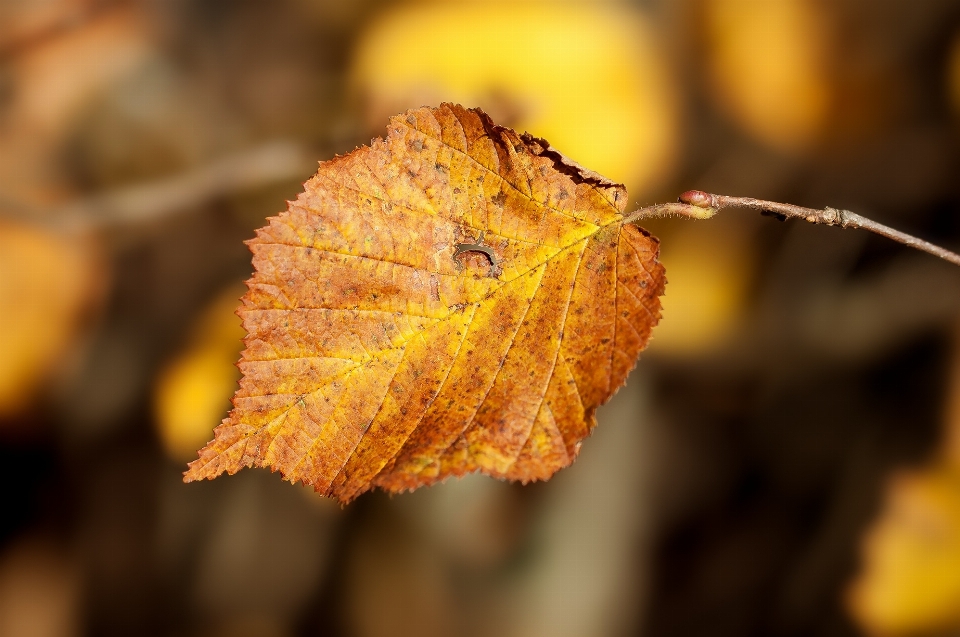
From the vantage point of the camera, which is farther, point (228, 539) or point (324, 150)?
point (228, 539)

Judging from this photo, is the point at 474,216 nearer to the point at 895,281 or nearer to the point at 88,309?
the point at 895,281

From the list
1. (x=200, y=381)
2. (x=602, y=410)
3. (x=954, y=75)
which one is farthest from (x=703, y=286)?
(x=200, y=381)

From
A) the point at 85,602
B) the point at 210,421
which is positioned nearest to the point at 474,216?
the point at 210,421

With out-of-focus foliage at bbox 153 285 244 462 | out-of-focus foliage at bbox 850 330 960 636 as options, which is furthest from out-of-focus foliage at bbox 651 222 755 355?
out-of-focus foliage at bbox 153 285 244 462

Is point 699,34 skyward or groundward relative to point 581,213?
skyward

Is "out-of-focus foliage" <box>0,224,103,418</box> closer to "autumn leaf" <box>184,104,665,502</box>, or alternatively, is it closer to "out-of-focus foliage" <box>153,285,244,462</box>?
"out-of-focus foliage" <box>153,285,244,462</box>

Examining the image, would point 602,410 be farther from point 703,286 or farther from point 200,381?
point 200,381
